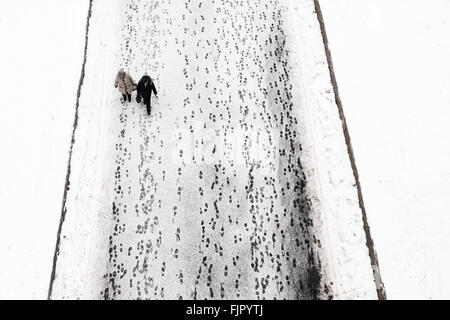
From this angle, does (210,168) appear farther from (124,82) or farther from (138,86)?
(124,82)

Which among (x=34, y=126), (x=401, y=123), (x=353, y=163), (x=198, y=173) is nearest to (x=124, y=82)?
(x=34, y=126)

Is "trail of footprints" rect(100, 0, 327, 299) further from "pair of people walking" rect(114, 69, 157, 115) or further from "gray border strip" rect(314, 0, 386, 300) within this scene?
"gray border strip" rect(314, 0, 386, 300)

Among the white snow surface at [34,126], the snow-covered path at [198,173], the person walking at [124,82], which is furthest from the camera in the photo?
the person walking at [124,82]

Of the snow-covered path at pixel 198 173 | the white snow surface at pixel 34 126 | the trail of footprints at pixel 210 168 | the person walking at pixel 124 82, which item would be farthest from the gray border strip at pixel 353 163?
the white snow surface at pixel 34 126

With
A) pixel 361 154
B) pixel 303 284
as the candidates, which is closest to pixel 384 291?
pixel 303 284

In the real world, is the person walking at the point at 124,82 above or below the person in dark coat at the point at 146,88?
above

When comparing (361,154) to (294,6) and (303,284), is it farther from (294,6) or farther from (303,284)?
(294,6)

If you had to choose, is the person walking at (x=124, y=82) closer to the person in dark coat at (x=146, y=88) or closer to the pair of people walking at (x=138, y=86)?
the pair of people walking at (x=138, y=86)

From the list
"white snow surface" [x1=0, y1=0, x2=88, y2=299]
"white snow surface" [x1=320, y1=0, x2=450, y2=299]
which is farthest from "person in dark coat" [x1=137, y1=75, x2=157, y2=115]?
"white snow surface" [x1=320, y1=0, x2=450, y2=299]
